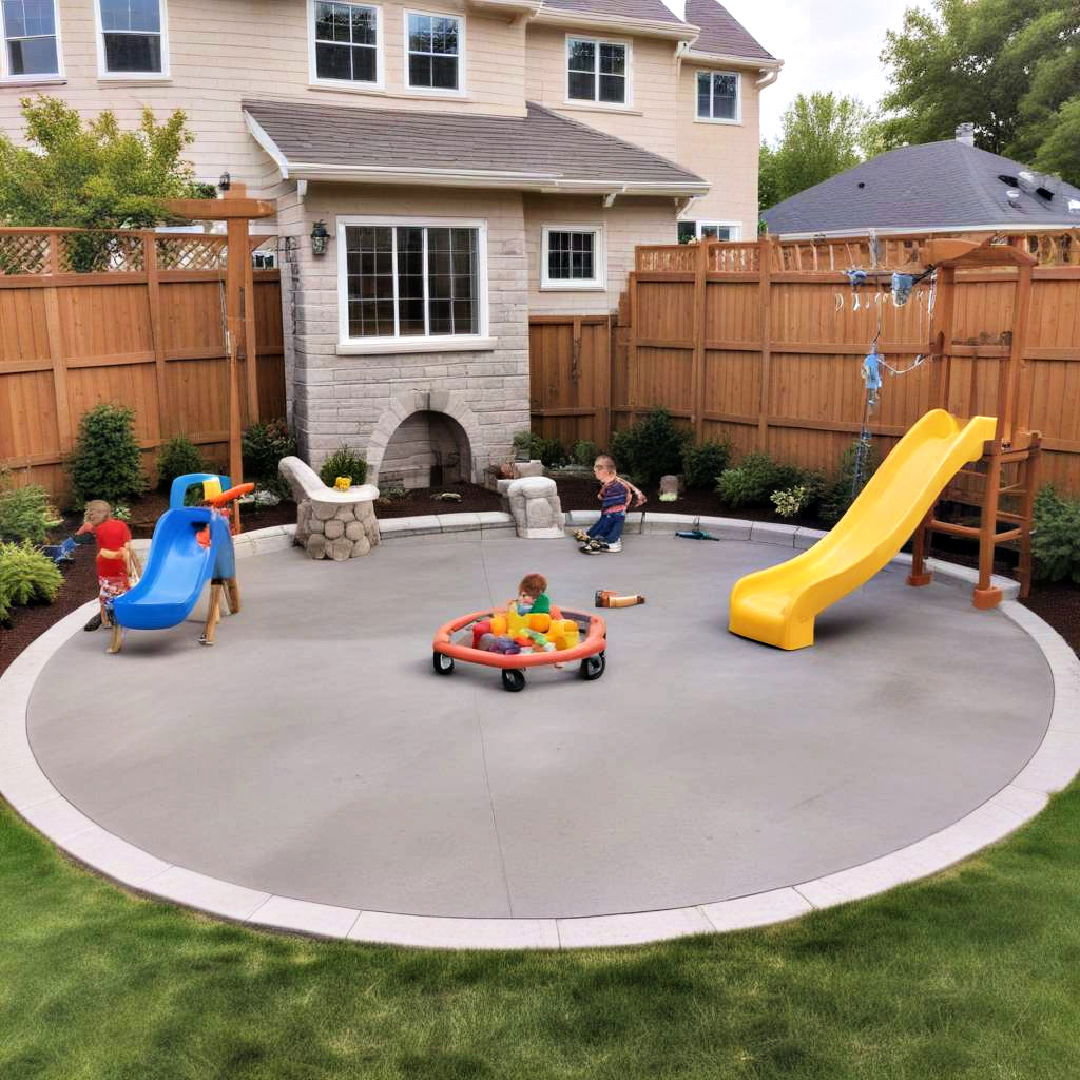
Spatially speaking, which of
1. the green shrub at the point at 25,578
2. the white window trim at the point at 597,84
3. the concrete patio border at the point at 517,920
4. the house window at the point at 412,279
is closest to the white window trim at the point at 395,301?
the house window at the point at 412,279

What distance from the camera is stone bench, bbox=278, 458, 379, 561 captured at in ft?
42.4

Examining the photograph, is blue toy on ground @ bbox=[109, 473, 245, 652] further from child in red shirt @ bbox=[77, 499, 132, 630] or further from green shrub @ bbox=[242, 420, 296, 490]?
green shrub @ bbox=[242, 420, 296, 490]

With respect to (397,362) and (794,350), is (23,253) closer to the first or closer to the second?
(397,362)

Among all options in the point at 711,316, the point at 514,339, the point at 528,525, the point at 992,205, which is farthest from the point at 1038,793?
the point at 992,205

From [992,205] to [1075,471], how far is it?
20424 mm

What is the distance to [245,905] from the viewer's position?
17.9 ft

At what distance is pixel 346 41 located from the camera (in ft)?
59.1

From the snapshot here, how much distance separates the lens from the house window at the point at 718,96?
2608cm

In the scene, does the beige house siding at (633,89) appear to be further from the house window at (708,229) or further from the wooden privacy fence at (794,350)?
the wooden privacy fence at (794,350)

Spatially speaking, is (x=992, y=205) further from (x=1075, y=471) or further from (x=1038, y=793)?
(x=1038, y=793)

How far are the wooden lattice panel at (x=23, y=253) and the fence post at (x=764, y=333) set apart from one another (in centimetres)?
884

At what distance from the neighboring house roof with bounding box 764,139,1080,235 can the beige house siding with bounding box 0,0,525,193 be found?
17499 mm

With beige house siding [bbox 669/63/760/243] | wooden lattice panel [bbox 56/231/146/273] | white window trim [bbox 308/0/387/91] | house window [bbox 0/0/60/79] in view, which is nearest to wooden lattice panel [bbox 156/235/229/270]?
wooden lattice panel [bbox 56/231/146/273]

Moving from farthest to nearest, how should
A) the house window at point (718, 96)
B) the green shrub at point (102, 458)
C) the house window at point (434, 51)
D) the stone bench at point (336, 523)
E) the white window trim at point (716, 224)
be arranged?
the white window trim at point (716, 224)
the house window at point (718, 96)
the house window at point (434, 51)
the green shrub at point (102, 458)
the stone bench at point (336, 523)
